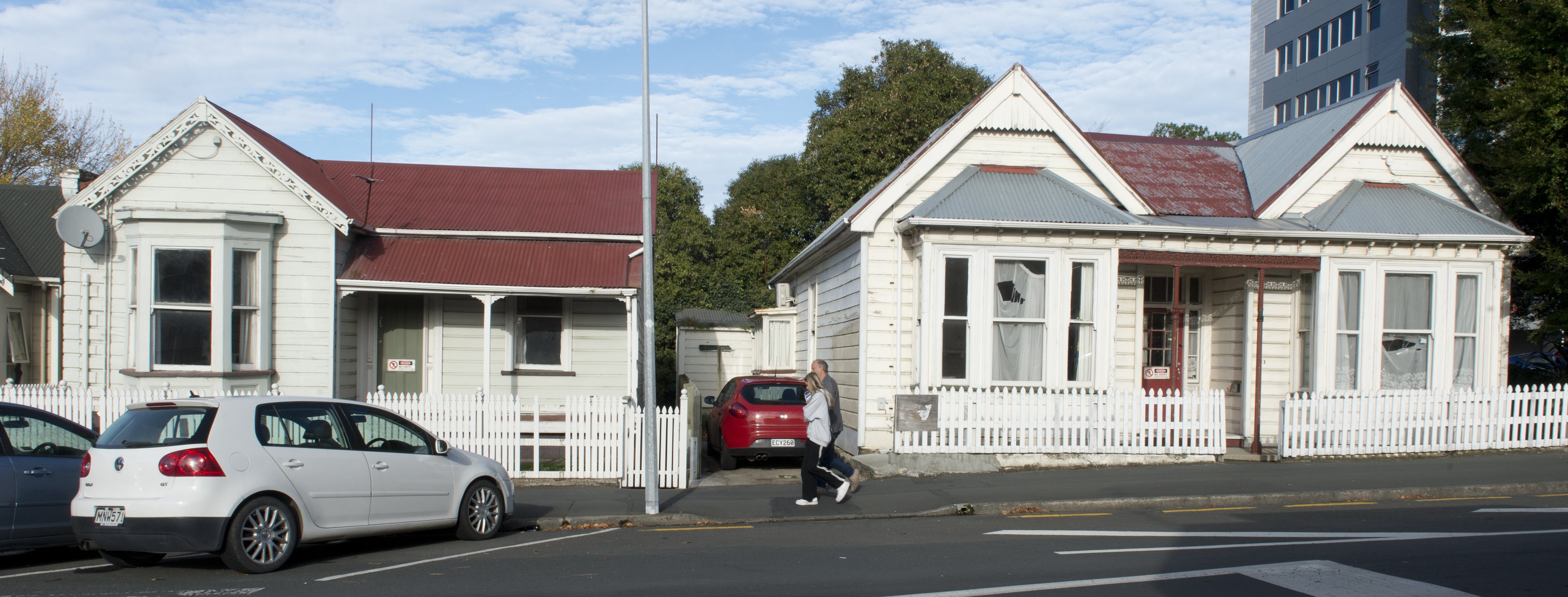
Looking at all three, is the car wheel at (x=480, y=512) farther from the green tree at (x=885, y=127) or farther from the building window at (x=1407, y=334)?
the green tree at (x=885, y=127)

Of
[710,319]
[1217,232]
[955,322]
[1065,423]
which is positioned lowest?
[1065,423]

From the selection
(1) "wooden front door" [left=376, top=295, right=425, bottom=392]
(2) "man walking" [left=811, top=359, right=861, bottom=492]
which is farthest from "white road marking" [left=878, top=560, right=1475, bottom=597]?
(1) "wooden front door" [left=376, top=295, right=425, bottom=392]

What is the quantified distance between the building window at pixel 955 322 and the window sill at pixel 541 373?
6.62 m

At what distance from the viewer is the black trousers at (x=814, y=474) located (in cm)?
1144

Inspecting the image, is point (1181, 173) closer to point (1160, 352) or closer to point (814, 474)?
point (1160, 352)

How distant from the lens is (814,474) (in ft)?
37.7

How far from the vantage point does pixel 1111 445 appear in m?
14.0

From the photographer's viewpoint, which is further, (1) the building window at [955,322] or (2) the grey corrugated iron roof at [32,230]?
(2) the grey corrugated iron roof at [32,230]

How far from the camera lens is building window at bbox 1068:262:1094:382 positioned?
1415 cm

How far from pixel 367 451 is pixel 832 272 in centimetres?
995

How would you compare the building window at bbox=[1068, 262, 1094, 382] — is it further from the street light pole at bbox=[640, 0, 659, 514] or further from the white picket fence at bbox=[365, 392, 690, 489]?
the street light pole at bbox=[640, 0, 659, 514]

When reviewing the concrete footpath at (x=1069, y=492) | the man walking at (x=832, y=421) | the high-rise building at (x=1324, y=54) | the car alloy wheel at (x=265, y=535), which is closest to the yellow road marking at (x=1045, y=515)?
the concrete footpath at (x=1069, y=492)

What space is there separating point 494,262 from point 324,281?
2.54 m

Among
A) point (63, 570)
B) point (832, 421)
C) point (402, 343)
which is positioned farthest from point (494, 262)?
point (63, 570)
